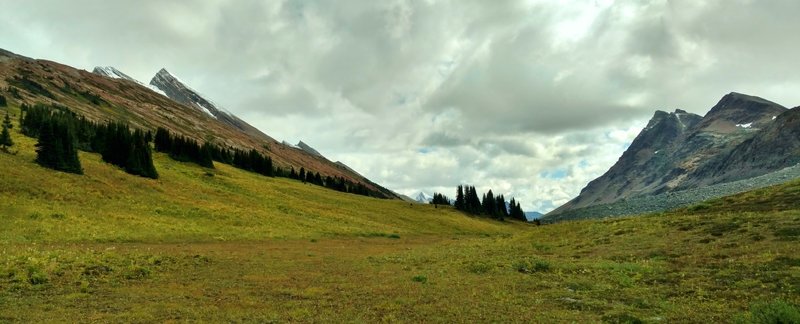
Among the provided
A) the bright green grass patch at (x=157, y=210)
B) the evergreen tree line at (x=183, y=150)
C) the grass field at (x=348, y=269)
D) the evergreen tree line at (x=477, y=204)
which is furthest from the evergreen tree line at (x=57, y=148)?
the evergreen tree line at (x=477, y=204)

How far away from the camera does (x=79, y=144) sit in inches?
3066

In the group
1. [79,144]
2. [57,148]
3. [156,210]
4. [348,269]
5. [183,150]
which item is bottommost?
[348,269]

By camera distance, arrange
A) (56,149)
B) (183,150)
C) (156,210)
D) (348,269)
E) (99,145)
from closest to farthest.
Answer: (348,269)
(156,210)
(56,149)
(99,145)
(183,150)

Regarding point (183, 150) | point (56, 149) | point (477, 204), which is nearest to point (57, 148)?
point (56, 149)

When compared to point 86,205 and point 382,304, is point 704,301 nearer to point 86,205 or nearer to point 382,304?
point 382,304

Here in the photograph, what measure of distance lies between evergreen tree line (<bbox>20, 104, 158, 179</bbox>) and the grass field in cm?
297

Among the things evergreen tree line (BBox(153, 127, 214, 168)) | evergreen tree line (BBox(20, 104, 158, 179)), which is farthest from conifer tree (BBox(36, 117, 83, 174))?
evergreen tree line (BBox(153, 127, 214, 168))

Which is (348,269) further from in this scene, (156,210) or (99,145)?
(99,145)

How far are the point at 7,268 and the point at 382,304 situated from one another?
19291 millimetres

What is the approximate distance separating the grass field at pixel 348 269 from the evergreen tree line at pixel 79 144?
117 inches

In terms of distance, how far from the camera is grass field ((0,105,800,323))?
52.9ft

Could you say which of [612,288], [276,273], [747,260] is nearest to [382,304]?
[612,288]

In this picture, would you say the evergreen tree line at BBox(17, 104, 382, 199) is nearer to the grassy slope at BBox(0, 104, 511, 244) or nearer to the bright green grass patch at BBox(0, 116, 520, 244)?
the grassy slope at BBox(0, 104, 511, 244)

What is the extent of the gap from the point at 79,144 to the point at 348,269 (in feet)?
236
